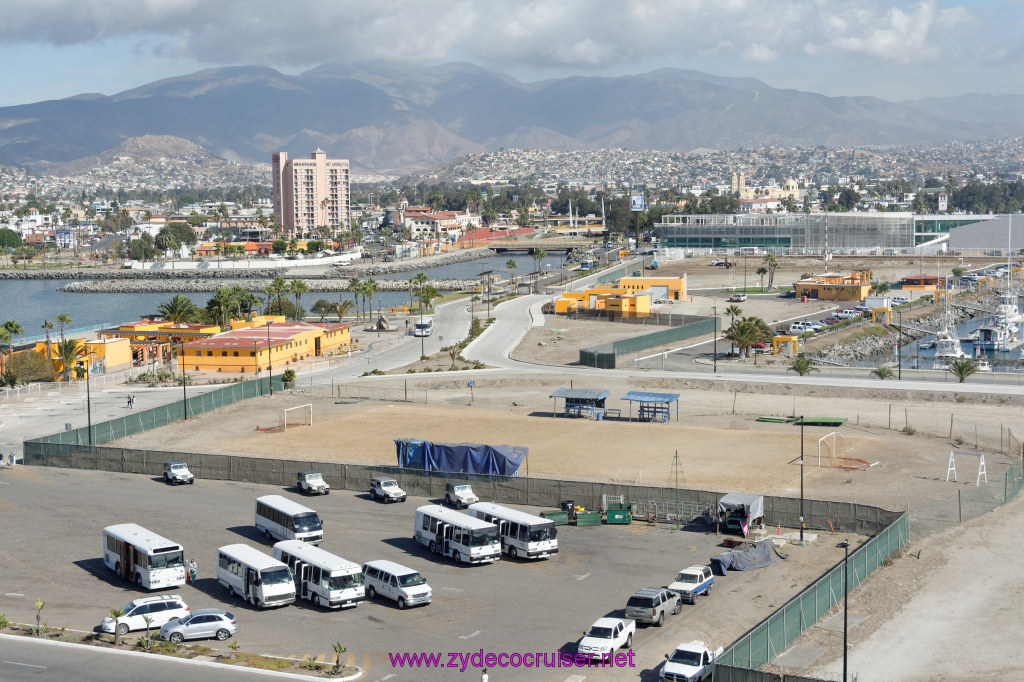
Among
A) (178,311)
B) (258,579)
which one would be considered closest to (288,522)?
(258,579)

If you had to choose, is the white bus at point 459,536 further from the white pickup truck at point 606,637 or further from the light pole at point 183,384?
the light pole at point 183,384

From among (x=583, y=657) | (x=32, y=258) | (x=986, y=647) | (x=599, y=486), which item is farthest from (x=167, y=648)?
(x=32, y=258)

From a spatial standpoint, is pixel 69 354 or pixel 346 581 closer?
pixel 346 581

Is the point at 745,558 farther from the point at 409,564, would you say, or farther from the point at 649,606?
the point at 409,564

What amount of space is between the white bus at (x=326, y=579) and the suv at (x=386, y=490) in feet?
30.5

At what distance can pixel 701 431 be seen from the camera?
148ft

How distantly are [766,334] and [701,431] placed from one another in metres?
24.4

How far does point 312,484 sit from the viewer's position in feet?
119

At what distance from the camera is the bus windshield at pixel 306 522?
29.3m

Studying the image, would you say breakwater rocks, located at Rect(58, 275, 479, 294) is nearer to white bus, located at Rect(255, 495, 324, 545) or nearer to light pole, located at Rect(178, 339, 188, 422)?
light pole, located at Rect(178, 339, 188, 422)

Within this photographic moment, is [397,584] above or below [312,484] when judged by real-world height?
above

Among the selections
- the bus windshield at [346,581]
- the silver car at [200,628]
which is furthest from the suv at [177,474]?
the silver car at [200,628]

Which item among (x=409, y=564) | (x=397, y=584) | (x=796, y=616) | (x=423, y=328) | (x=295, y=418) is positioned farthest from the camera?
(x=423, y=328)

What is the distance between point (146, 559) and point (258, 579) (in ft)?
10.6
